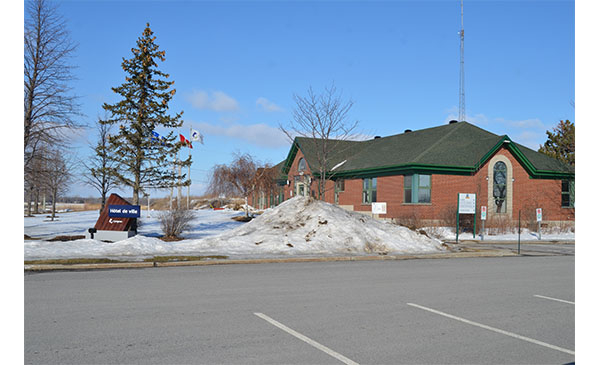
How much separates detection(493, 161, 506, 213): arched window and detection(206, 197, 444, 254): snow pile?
17.5 meters

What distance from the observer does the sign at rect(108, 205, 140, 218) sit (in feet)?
62.5

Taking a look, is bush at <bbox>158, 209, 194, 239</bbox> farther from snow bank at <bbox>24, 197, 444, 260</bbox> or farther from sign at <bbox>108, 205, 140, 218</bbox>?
snow bank at <bbox>24, 197, 444, 260</bbox>

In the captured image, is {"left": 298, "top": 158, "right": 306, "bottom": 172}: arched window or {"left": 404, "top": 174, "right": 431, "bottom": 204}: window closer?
{"left": 404, "top": 174, "right": 431, "bottom": 204}: window

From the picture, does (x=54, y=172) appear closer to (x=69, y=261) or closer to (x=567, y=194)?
(x=69, y=261)

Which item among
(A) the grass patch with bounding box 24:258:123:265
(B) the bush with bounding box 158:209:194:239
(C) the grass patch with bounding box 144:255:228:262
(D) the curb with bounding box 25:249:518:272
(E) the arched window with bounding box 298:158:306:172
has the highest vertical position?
(E) the arched window with bounding box 298:158:306:172

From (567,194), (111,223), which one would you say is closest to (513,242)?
(567,194)

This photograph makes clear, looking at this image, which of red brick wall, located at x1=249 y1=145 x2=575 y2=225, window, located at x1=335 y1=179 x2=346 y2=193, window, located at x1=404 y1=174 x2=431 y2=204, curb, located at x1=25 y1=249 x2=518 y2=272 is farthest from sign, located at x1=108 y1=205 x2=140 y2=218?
window, located at x1=335 y1=179 x2=346 y2=193

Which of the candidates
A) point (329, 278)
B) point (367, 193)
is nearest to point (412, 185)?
point (367, 193)

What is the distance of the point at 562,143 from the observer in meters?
41.7

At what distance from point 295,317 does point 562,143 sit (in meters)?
40.4

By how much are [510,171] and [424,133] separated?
7.56m

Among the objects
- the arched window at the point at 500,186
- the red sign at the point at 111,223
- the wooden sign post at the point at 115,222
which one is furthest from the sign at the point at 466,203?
the red sign at the point at 111,223

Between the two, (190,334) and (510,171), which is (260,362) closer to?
(190,334)

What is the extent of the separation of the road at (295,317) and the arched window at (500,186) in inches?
945
